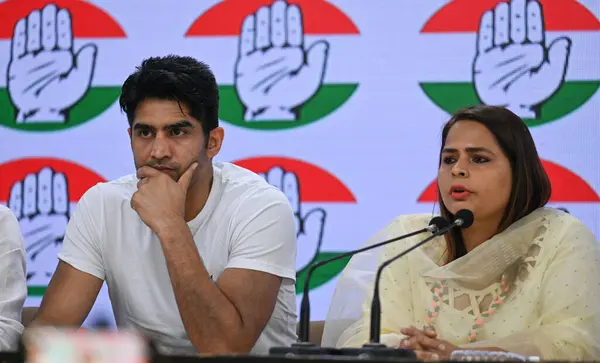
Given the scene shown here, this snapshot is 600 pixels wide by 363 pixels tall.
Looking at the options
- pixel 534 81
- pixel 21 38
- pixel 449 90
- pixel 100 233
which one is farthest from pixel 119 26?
pixel 534 81

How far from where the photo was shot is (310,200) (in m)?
3.53

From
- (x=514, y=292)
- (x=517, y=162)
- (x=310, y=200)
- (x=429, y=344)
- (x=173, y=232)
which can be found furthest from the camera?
(x=310, y=200)

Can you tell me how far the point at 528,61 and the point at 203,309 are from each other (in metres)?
1.65

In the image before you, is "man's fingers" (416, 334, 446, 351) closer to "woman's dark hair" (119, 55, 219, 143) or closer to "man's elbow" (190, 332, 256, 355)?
"man's elbow" (190, 332, 256, 355)

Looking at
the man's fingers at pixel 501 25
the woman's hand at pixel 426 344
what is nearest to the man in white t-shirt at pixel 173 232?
the woman's hand at pixel 426 344

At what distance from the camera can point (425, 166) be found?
3502 millimetres

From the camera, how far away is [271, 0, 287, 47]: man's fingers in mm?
3561

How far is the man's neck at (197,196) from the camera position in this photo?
2.92 metres

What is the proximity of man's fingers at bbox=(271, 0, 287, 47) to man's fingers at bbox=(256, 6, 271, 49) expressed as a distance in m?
0.02

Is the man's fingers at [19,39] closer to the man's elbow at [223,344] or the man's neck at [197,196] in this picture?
the man's neck at [197,196]

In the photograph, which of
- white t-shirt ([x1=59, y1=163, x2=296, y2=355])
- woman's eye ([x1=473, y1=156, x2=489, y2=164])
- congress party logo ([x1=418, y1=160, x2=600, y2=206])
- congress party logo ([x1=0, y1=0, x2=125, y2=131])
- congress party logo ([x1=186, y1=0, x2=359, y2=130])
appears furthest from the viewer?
congress party logo ([x1=0, y1=0, x2=125, y2=131])

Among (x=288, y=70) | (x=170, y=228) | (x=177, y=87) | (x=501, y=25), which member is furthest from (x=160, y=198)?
(x=501, y=25)

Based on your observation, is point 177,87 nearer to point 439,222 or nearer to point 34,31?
point 439,222

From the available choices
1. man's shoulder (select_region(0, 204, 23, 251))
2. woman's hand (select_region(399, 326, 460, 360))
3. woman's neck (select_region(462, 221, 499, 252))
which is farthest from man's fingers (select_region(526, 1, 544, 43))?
man's shoulder (select_region(0, 204, 23, 251))
